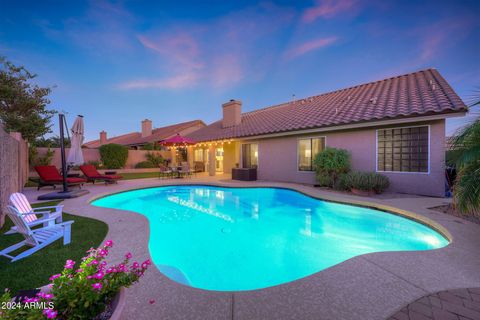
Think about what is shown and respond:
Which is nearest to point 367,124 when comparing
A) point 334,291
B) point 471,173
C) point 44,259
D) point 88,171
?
point 471,173

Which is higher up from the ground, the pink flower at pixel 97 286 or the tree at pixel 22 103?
the tree at pixel 22 103

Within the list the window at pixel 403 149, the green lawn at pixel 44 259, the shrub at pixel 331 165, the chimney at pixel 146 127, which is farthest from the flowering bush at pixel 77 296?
the chimney at pixel 146 127

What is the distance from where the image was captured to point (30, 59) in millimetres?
13719

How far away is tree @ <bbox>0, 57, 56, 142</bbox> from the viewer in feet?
45.3

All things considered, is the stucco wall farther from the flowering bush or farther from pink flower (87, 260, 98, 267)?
pink flower (87, 260, 98, 267)

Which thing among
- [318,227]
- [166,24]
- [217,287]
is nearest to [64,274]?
[217,287]

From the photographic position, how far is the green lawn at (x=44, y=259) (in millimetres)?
2646

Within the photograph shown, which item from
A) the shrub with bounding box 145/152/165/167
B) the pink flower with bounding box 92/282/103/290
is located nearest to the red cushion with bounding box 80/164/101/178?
the shrub with bounding box 145/152/165/167

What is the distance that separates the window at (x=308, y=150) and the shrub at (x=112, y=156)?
16.5m

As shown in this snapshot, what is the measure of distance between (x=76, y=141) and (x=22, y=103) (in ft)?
35.0

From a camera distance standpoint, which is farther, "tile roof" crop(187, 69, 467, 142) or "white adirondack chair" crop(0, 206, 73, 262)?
"tile roof" crop(187, 69, 467, 142)

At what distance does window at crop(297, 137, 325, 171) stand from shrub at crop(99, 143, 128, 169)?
648 inches

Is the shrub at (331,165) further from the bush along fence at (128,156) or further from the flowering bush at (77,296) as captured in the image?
the bush along fence at (128,156)

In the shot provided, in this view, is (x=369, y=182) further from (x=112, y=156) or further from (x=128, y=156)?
(x=128, y=156)
